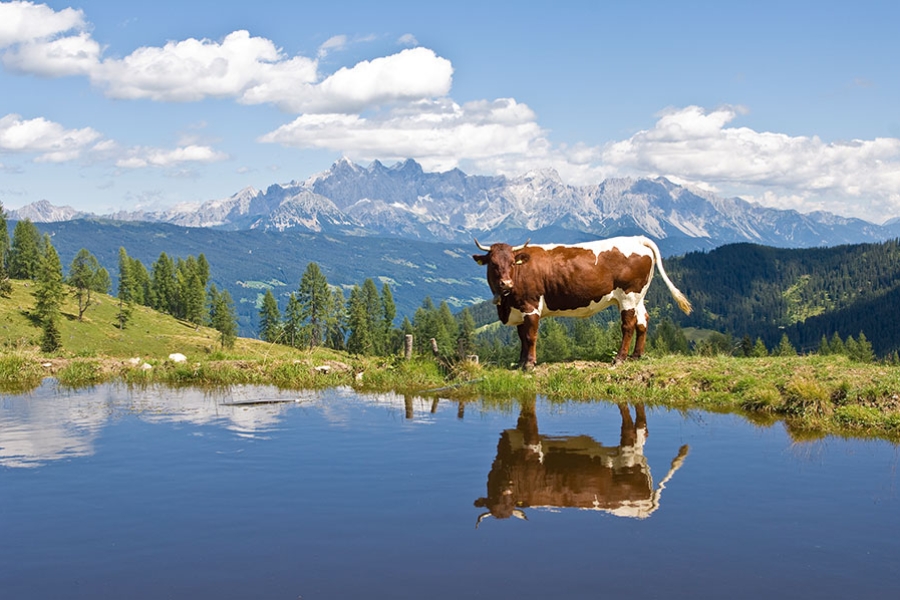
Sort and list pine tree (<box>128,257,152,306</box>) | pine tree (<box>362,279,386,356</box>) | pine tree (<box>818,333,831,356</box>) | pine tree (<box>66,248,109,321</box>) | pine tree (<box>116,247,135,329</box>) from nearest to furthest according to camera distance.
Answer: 1. pine tree (<box>818,333,831,356</box>)
2. pine tree (<box>66,248,109,321</box>)
3. pine tree (<box>362,279,386,356</box>)
4. pine tree (<box>116,247,135,329</box>)
5. pine tree (<box>128,257,152,306</box>)

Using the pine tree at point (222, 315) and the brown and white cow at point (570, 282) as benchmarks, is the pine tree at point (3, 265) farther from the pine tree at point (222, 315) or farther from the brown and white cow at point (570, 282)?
the brown and white cow at point (570, 282)

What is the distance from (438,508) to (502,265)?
42.7ft

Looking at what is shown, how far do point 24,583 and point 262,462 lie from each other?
5482 mm

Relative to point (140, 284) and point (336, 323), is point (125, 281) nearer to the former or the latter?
point (140, 284)

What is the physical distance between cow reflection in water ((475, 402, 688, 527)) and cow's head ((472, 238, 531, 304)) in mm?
7234

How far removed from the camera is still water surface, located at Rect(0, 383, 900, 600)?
8797mm

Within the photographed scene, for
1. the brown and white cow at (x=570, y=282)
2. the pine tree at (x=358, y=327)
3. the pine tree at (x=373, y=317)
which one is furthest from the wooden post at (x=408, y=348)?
the pine tree at (x=373, y=317)

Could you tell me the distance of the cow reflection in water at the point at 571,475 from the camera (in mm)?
11562

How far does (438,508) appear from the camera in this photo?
11.4 metres

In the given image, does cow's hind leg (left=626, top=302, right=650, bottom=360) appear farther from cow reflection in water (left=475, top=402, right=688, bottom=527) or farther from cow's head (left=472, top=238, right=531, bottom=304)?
cow reflection in water (left=475, top=402, right=688, bottom=527)

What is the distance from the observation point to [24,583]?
340 inches

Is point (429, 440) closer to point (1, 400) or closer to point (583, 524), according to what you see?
point (583, 524)

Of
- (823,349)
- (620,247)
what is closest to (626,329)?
(620,247)

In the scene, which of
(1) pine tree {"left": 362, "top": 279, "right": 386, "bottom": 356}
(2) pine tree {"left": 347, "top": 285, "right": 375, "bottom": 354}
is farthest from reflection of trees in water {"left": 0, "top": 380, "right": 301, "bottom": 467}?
(1) pine tree {"left": 362, "top": 279, "right": 386, "bottom": 356}
